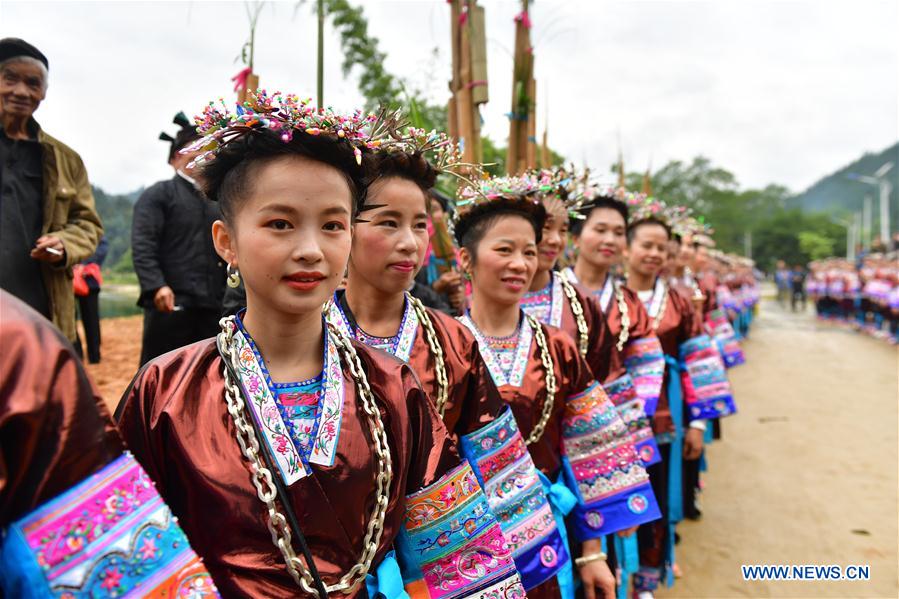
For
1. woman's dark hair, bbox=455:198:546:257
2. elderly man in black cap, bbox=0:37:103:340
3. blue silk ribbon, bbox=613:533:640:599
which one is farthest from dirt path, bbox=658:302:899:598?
elderly man in black cap, bbox=0:37:103:340

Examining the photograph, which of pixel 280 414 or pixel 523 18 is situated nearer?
pixel 280 414

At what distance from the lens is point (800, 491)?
5.27m

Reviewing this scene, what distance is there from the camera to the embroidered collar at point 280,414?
127 centimetres

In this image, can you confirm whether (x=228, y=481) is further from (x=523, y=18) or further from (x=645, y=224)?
(x=645, y=224)

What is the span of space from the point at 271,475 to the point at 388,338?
32.1 inches

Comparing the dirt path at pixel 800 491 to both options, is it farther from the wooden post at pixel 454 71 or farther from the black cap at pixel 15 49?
the black cap at pixel 15 49

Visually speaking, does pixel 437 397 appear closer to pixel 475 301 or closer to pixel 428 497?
pixel 428 497

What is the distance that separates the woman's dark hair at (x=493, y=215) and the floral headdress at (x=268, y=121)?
1.15 metres

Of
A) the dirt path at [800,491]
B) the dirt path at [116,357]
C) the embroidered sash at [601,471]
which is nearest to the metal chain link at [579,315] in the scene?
the embroidered sash at [601,471]

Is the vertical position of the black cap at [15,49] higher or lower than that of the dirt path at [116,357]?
higher

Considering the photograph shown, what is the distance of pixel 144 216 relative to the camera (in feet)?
10.9

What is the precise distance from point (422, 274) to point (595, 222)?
111 cm

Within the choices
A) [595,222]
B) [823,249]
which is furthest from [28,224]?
[823,249]

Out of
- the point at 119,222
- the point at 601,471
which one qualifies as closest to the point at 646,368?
the point at 601,471
